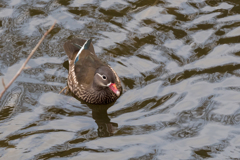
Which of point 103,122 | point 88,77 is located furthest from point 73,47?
point 103,122

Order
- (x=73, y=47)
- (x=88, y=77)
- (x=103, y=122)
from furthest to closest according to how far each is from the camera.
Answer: (x=73, y=47), (x=88, y=77), (x=103, y=122)

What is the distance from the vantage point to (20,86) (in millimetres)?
7500

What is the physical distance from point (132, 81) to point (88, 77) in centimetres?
85

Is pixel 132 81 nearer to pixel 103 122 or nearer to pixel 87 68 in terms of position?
pixel 87 68

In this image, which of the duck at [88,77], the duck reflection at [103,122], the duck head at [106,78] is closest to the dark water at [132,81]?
the duck reflection at [103,122]

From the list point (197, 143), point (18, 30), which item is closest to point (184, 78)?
point (197, 143)

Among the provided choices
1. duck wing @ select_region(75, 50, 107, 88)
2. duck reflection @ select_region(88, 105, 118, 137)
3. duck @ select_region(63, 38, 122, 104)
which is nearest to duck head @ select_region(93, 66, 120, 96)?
duck @ select_region(63, 38, 122, 104)

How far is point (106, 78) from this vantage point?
6.98m

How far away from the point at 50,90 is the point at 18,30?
2.09 meters

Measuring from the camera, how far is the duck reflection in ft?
21.1

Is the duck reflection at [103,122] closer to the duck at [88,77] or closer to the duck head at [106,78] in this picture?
the duck at [88,77]

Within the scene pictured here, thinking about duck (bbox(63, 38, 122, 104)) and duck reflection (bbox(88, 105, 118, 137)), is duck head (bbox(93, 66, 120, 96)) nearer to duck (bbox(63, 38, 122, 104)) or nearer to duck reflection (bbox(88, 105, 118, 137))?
duck (bbox(63, 38, 122, 104))

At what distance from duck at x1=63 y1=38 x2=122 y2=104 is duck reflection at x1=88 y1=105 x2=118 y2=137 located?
0.19 m

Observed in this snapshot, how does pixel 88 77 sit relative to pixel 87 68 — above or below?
below
